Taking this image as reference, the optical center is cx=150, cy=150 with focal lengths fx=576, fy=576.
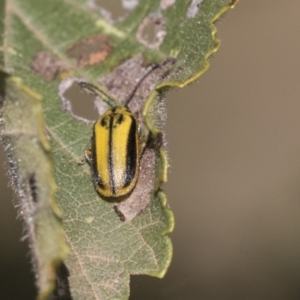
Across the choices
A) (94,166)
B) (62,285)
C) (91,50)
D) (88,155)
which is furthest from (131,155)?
(62,285)

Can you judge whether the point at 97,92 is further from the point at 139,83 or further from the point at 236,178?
the point at 236,178

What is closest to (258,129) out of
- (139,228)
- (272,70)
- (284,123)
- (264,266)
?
(284,123)

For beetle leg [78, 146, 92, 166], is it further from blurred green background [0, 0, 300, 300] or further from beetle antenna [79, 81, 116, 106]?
blurred green background [0, 0, 300, 300]

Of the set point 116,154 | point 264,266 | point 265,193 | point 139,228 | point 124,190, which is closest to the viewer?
point 139,228

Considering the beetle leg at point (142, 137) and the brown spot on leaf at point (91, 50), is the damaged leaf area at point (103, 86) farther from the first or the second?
the beetle leg at point (142, 137)

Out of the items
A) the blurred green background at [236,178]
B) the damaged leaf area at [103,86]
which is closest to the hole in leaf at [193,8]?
the damaged leaf area at [103,86]

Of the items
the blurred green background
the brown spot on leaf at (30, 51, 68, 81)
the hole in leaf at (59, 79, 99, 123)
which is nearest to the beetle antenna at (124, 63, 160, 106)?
the hole in leaf at (59, 79, 99, 123)

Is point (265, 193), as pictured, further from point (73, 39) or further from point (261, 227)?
point (73, 39)
